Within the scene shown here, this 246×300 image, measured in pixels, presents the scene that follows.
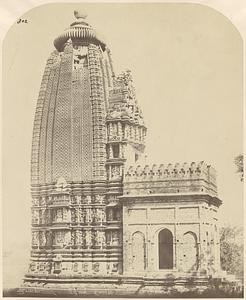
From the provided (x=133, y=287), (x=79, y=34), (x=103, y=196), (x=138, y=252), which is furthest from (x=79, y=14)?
(x=133, y=287)

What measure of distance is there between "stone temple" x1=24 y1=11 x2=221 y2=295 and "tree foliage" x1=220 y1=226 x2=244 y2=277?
0.17 ft

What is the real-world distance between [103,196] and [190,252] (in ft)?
1.68

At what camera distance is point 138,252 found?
371cm

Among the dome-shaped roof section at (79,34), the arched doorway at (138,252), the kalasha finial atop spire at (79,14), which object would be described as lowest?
the arched doorway at (138,252)

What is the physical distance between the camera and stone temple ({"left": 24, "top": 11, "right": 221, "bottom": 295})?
3635 mm

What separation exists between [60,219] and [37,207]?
0.16 metres

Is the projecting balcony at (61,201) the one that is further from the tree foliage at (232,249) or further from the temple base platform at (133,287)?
the tree foliage at (232,249)

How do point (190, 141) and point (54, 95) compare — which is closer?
point (190, 141)

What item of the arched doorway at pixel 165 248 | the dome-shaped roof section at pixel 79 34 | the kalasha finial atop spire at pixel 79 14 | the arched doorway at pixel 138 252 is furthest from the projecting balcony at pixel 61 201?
the kalasha finial atop spire at pixel 79 14

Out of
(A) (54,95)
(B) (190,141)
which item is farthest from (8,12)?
(B) (190,141)

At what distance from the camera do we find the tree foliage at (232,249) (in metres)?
3.55

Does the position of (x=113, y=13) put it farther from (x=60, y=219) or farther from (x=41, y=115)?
(x=60, y=219)

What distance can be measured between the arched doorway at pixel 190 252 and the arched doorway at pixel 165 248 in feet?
0.22

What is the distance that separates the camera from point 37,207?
145 inches
